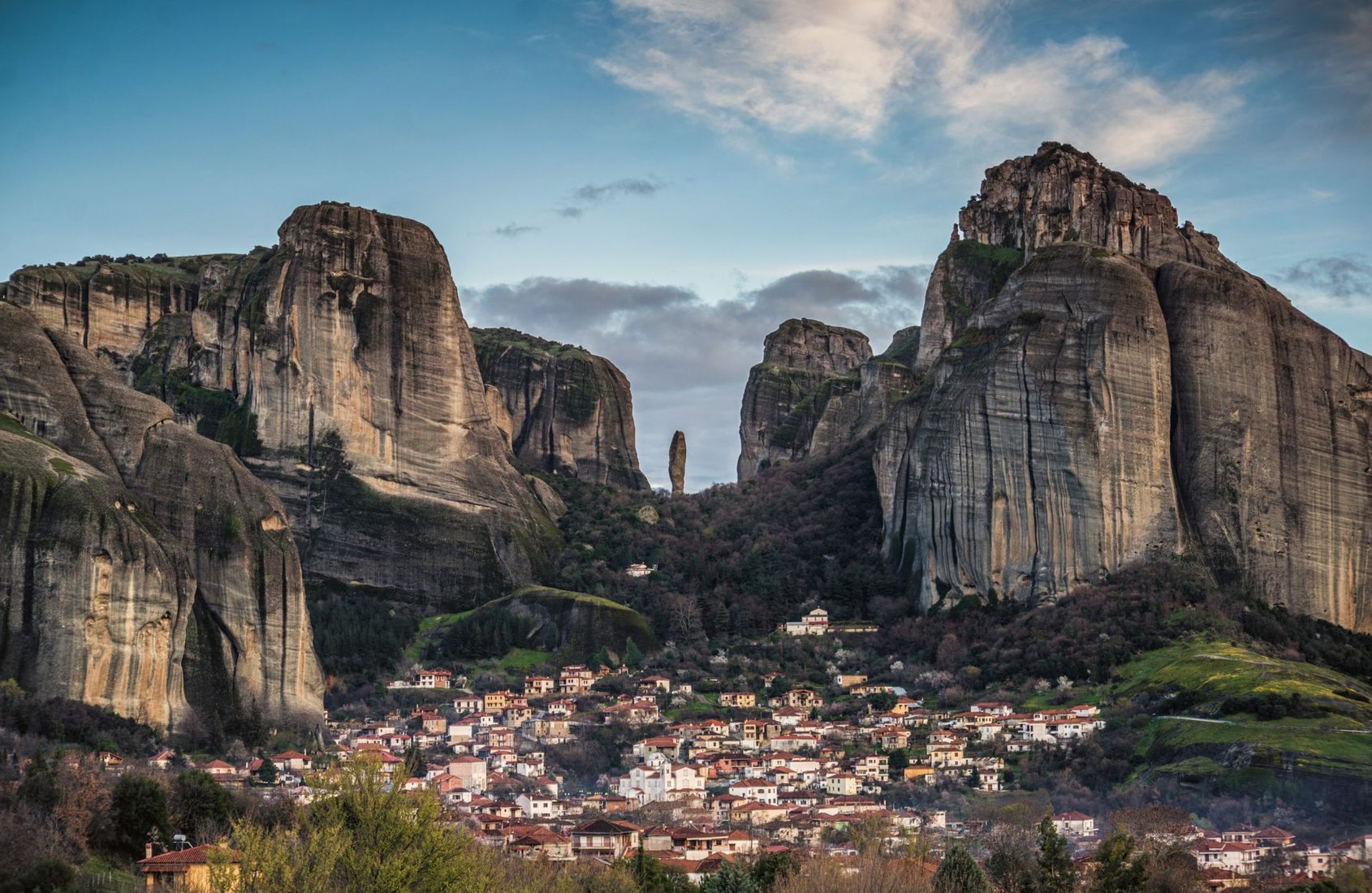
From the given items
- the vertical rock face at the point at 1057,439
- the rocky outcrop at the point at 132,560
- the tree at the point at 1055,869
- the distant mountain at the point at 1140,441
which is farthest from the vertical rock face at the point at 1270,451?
the tree at the point at 1055,869

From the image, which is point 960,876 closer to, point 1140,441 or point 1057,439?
point 1057,439

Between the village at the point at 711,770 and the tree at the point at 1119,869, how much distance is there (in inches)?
263

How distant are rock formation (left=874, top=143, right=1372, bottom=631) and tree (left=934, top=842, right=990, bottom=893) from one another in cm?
6485

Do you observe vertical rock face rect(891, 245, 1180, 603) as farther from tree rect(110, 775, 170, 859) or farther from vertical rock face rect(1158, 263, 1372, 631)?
tree rect(110, 775, 170, 859)

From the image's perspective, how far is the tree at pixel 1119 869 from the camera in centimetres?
5950

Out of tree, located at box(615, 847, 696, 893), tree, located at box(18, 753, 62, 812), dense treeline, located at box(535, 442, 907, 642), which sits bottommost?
tree, located at box(615, 847, 696, 893)

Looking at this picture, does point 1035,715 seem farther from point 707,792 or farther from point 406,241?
point 406,241

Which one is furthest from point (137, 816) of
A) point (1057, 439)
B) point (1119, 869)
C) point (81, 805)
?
point (1057, 439)

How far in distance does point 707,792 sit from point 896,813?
11521 millimetres

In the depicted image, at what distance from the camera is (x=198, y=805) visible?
6781cm

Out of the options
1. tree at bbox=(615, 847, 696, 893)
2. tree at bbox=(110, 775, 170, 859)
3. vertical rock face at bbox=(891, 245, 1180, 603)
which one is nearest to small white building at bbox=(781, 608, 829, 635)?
vertical rock face at bbox=(891, 245, 1180, 603)

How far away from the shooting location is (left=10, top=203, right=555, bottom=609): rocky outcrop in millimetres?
141125

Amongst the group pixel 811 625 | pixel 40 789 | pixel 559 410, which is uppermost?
pixel 559 410

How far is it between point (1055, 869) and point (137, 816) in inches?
1158
